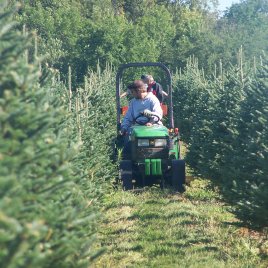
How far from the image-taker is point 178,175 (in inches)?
504

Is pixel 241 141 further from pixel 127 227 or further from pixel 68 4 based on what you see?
pixel 68 4

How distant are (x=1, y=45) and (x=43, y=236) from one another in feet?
4.45

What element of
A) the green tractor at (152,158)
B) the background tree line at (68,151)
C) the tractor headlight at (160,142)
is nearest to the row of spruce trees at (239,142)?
the background tree line at (68,151)

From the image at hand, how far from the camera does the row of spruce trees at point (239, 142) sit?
8.34 m

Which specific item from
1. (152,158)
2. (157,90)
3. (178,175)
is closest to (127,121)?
(152,158)

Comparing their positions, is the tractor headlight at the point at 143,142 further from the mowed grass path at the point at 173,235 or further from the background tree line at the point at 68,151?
the mowed grass path at the point at 173,235

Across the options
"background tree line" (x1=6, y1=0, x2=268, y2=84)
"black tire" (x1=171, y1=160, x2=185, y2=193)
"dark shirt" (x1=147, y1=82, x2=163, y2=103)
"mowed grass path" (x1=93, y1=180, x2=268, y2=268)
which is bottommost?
"mowed grass path" (x1=93, y1=180, x2=268, y2=268)

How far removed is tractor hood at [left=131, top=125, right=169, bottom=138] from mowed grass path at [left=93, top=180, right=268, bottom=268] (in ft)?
3.72

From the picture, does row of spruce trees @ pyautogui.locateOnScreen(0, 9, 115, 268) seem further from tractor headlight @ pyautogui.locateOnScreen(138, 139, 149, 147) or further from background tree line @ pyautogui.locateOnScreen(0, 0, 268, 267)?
tractor headlight @ pyautogui.locateOnScreen(138, 139, 149, 147)

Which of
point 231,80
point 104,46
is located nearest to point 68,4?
point 104,46

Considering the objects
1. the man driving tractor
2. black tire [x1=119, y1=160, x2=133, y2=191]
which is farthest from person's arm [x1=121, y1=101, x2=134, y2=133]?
black tire [x1=119, y1=160, x2=133, y2=191]

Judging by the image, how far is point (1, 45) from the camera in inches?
185

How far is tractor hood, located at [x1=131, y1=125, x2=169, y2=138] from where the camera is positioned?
12709 millimetres

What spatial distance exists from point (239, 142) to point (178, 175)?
285cm
